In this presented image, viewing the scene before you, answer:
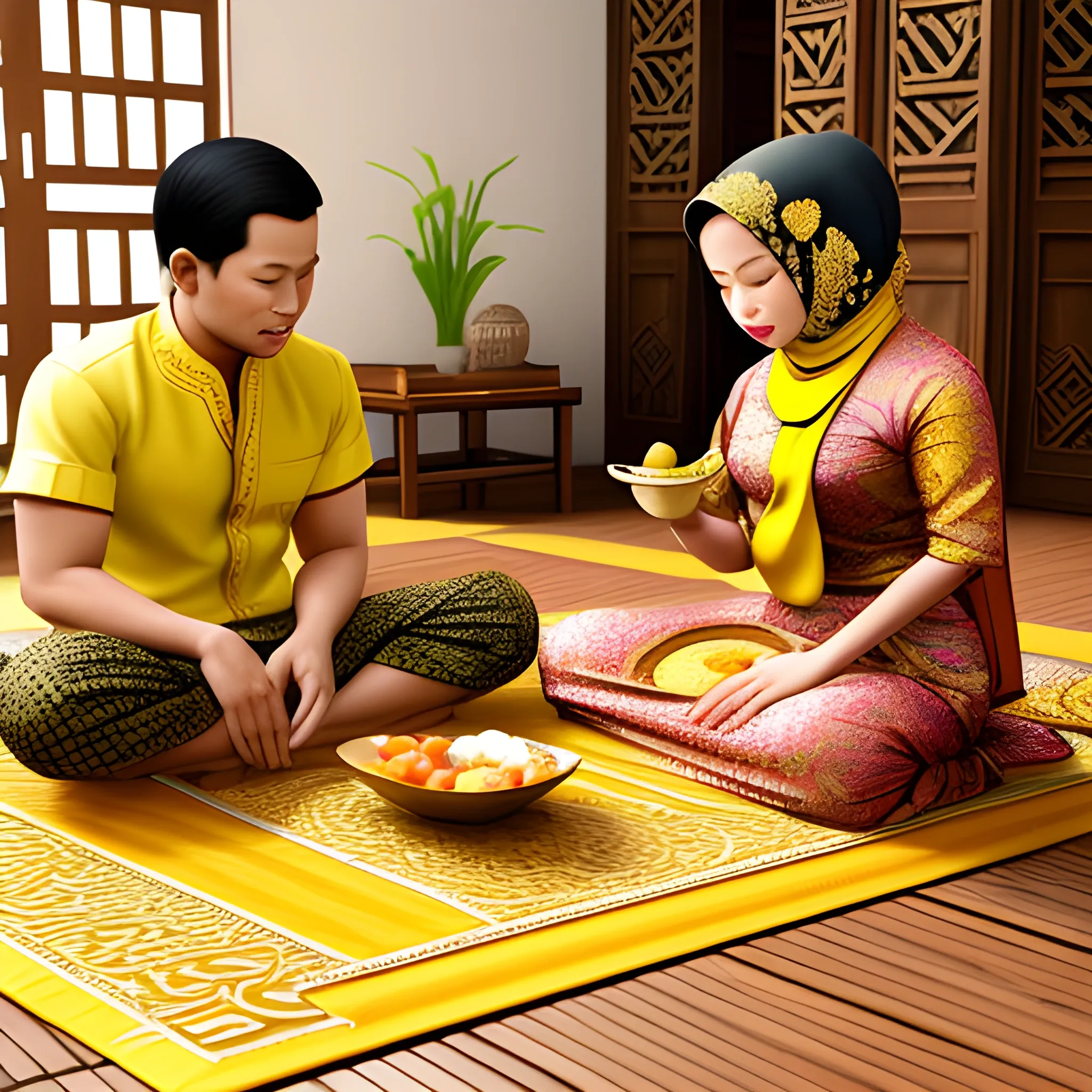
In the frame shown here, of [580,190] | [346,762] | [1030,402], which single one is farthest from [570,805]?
[580,190]

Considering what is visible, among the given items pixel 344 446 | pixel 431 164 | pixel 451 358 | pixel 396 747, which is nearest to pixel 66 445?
pixel 344 446

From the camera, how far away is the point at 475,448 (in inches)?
214

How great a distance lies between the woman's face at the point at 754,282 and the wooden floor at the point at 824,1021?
0.75 meters

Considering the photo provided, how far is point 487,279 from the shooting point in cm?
577

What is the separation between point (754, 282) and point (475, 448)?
3.46m

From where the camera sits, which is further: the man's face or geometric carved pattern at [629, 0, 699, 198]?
geometric carved pattern at [629, 0, 699, 198]

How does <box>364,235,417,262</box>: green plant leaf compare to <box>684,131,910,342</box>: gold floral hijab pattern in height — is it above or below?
above

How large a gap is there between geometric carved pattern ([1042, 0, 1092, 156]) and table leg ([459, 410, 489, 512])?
2.06m

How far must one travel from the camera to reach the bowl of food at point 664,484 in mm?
2088

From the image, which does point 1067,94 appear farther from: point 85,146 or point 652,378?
point 85,146

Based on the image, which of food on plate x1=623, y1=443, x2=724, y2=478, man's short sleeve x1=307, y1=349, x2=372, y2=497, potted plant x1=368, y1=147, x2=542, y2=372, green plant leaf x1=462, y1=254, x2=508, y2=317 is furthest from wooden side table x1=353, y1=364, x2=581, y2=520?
food on plate x1=623, y1=443, x2=724, y2=478

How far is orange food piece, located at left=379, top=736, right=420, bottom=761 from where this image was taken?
6.39ft

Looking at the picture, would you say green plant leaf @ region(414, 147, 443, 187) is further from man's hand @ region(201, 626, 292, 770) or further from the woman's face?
man's hand @ region(201, 626, 292, 770)

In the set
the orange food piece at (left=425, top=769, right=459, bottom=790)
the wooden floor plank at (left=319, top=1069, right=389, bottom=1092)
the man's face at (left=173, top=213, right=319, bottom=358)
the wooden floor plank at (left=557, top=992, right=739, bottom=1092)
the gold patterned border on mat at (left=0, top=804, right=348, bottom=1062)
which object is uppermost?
the man's face at (left=173, top=213, right=319, bottom=358)
